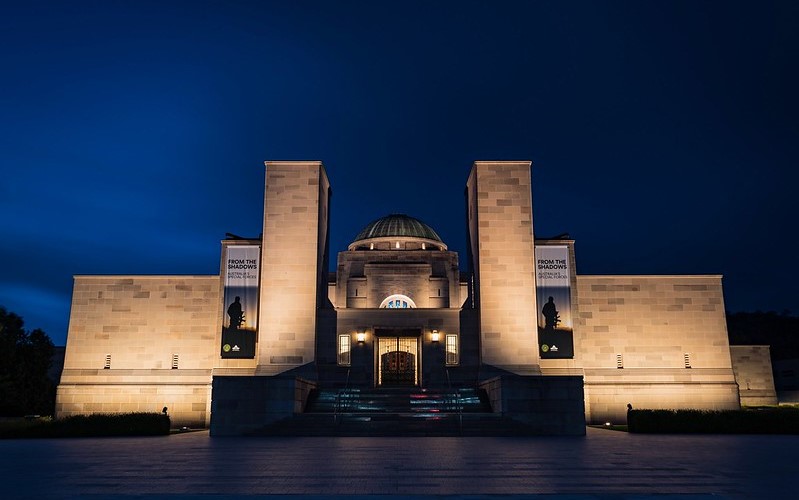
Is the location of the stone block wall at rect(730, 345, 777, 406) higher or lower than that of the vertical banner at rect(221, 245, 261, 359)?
lower

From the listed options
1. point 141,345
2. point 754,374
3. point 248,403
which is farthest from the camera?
point 754,374

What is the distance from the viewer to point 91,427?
20.0 meters

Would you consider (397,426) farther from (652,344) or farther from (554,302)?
(652,344)

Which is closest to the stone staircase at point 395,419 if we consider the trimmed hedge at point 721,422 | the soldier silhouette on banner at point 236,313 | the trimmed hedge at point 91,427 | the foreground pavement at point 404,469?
the foreground pavement at point 404,469

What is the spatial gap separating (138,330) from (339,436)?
18.1 m

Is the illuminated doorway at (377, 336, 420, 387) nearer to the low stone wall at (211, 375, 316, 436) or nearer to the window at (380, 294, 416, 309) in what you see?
the low stone wall at (211, 375, 316, 436)

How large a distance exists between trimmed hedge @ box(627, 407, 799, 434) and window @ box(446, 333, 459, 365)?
12.4m

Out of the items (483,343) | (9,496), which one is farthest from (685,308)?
Result: (9,496)

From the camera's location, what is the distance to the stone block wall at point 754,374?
41.0 meters

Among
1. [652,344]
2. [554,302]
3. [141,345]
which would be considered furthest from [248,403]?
[652,344]

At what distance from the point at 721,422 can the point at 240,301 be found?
22.1 m

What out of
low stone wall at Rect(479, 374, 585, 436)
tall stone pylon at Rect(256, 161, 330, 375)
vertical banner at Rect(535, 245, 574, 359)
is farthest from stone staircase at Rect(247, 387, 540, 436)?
vertical banner at Rect(535, 245, 574, 359)

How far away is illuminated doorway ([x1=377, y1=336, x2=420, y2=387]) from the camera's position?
32.0 m

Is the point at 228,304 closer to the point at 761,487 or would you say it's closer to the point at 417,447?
the point at 417,447
